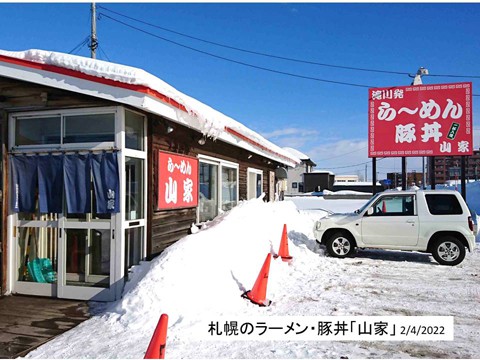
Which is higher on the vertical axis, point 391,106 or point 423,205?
point 391,106

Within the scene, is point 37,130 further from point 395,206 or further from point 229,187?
point 395,206

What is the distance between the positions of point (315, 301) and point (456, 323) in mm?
1937

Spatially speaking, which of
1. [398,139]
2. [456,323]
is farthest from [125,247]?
[398,139]

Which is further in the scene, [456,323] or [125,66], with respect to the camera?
[125,66]

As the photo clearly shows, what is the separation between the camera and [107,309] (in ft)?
17.4

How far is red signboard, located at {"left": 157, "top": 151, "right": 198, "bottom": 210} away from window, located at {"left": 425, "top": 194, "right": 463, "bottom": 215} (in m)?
5.72

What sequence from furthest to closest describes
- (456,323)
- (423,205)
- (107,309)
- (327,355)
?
(423,205) < (107,309) < (456,323) < (327,355)

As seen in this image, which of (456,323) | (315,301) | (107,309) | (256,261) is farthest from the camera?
(256,261)

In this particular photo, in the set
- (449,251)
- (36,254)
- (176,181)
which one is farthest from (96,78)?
(449,251)

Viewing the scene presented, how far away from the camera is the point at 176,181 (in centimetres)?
705

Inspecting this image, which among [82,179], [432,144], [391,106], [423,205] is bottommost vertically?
[423,205]

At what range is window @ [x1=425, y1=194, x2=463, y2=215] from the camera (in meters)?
8.49

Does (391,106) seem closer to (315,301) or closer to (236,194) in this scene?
(236,194)
